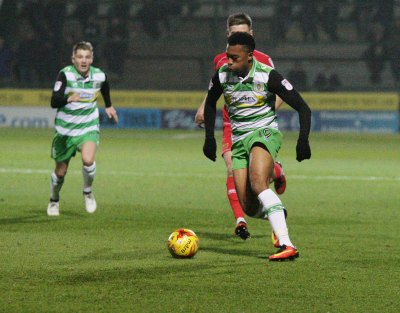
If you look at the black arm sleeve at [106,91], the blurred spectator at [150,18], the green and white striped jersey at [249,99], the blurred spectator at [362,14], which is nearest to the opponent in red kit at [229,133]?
the green and white striped jersey at [249,99]

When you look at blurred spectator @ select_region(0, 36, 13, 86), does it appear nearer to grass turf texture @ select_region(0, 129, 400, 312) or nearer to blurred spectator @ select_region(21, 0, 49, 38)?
blurred spectator @ select_region(21, 0, 49, 38)

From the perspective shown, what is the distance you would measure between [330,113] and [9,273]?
26.3 metres

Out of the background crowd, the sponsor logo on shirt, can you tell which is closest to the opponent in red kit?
the sponsor logo on shirt

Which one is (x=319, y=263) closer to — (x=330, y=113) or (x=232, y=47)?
(x=232, y=47)

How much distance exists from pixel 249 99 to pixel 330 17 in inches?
1138

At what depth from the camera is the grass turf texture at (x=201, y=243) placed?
6.89 m

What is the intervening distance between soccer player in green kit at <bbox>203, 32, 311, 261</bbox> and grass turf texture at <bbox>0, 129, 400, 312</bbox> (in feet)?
1.38

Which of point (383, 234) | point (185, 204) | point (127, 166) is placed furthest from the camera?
point (127, 166)

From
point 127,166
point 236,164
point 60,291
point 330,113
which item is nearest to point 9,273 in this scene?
point 60,291

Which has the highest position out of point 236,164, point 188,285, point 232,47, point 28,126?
point 232,47

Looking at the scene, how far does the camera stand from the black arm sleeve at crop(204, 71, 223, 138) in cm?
921

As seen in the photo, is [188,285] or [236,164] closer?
[188,285]

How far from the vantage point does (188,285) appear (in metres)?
7.43

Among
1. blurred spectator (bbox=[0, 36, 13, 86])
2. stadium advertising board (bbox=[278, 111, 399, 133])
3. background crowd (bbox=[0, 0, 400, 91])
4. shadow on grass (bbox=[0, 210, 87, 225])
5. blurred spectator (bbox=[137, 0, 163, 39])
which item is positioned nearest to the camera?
shadow on grass (bbox=[0, 210, 87, 225])
